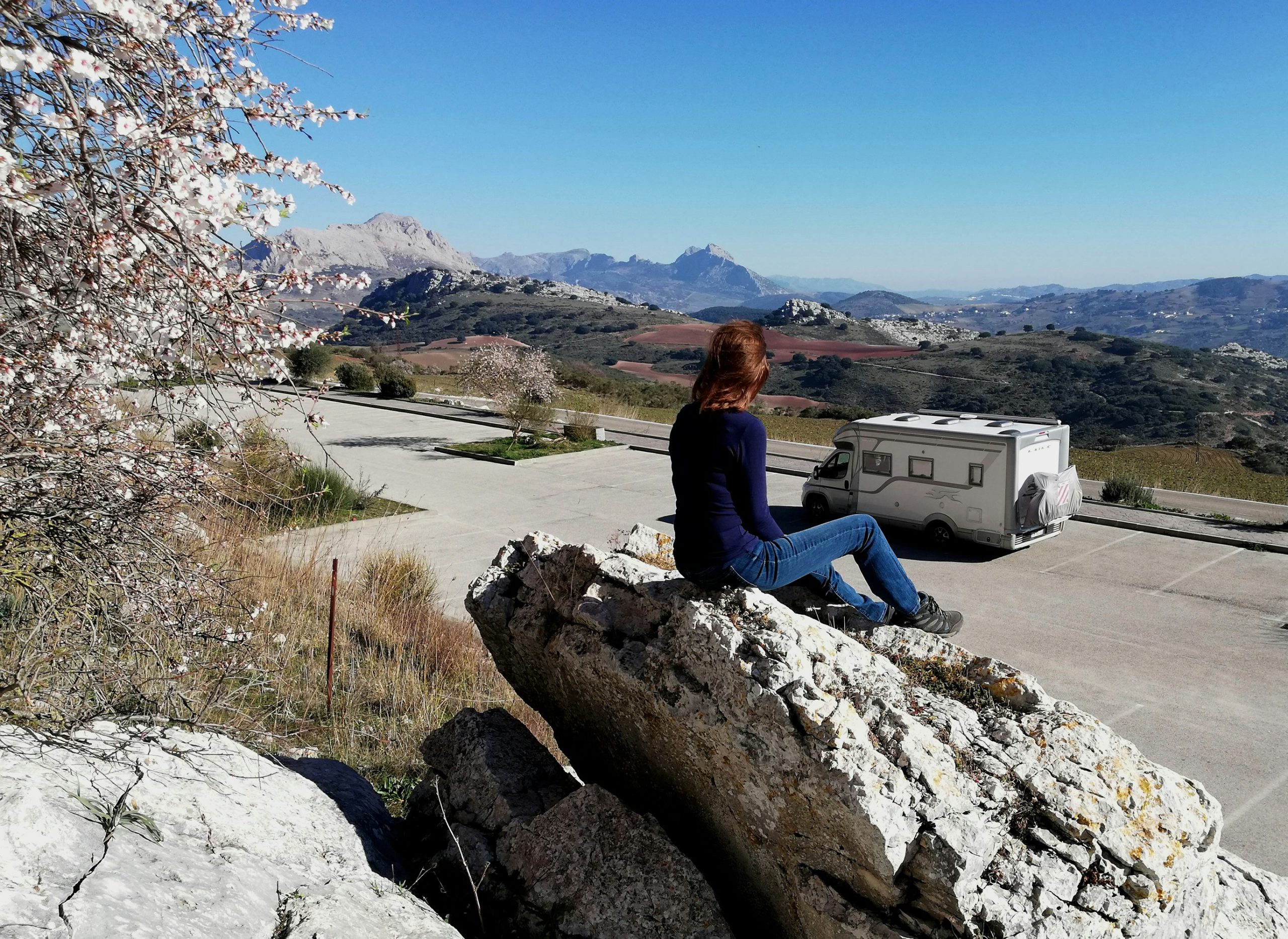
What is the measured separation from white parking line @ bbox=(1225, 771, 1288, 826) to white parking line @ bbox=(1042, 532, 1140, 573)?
6462mm

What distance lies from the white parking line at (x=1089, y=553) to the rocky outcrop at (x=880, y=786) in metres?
10.4

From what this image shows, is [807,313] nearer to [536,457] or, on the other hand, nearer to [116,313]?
[536,457]

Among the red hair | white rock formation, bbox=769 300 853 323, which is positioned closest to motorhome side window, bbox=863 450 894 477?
the red hair

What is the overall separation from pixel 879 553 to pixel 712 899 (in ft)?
5.87

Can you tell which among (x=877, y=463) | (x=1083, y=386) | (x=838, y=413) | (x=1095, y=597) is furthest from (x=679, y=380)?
(x=1095, y=597)

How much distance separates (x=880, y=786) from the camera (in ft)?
9.98

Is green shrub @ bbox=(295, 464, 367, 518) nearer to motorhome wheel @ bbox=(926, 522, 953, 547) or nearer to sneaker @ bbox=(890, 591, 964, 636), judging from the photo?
motorhome wheel @ bbox=(926, 522, 953, 547)

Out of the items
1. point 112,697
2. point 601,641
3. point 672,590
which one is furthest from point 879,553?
point 112,697

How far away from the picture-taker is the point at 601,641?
404 centimetres

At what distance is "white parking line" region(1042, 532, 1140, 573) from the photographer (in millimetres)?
13781

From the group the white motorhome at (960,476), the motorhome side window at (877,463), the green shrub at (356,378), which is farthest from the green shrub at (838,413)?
the motorhome side window at (877,463)

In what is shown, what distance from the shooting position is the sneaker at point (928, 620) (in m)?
4.52

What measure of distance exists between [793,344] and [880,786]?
9687 cm

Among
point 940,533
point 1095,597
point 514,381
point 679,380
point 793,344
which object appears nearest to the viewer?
point 1095,597
